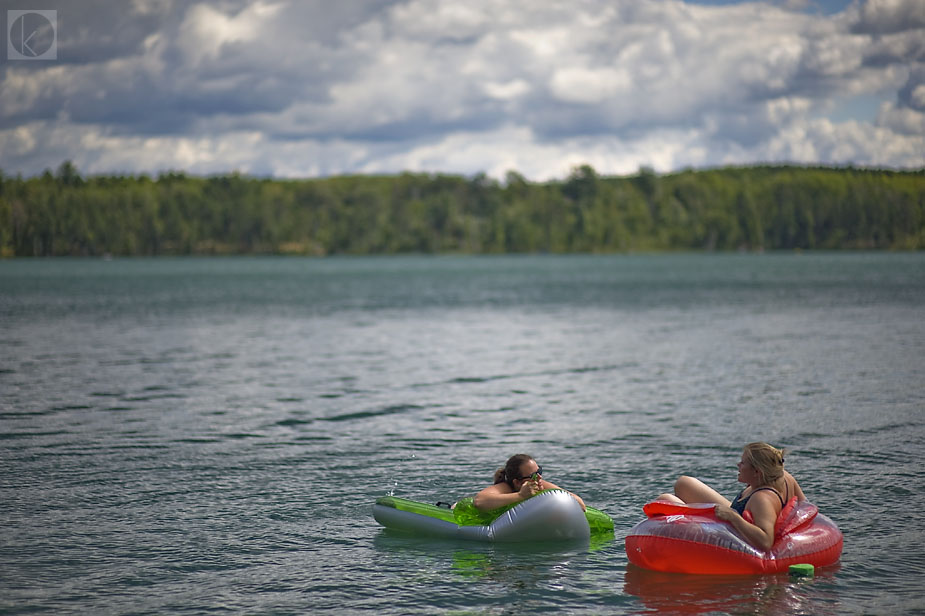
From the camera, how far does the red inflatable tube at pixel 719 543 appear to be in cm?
1052

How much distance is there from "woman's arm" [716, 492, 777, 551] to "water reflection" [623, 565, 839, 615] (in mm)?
456

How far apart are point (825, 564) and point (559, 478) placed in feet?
17.7

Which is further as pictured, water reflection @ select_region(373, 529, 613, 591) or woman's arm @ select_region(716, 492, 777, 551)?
water reflection @ select_region(373, 529, 613, 591)

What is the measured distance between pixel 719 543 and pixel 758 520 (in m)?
0.50

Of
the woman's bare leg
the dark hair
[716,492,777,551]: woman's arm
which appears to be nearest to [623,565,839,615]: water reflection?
[716,492,777,551]: woman's arm

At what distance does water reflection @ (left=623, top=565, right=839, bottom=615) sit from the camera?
9859 mm

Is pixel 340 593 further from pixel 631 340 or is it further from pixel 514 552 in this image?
pixel 631 340

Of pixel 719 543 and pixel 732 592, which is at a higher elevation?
pixel 719 543

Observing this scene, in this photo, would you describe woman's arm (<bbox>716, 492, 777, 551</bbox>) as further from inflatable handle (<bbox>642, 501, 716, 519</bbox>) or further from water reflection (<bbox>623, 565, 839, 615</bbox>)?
water reflection (<bbox>623, 565, 839, 615</bbox>)

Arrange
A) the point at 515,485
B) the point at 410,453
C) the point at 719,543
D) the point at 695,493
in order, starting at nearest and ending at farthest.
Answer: the point at 719,543 < the point at 695,493 < the point at 515,485 < the point at 410,453

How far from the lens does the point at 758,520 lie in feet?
34.1

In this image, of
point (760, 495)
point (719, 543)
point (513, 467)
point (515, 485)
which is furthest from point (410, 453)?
point (760, 495)

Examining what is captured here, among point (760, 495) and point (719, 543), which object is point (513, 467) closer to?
point (719, 543)

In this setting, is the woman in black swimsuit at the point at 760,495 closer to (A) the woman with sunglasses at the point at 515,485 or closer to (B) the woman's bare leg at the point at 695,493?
(B) the woman's bare leg at the point at 695,493
